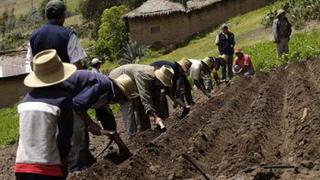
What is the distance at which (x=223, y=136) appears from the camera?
875cm

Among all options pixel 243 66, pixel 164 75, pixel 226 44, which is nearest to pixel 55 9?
pixel 164 75

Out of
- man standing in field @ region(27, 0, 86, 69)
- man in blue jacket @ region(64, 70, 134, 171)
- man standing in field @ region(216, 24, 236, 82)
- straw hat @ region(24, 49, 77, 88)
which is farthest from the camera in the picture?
man standing in field @ region(216, 24, 236, 82)

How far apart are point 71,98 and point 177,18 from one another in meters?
30.2

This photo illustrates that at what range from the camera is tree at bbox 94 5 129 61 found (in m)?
36.0

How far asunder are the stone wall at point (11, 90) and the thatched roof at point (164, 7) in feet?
22.9

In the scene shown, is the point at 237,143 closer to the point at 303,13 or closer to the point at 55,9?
the point at 55,9

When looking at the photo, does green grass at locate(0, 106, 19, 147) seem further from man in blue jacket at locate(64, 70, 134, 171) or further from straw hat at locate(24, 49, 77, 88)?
straw hat at locate(24, 49, 77, 88)

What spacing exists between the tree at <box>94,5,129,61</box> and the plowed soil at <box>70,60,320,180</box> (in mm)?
24842

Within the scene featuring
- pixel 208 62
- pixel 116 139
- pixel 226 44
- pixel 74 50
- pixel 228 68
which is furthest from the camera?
pixel 228 68

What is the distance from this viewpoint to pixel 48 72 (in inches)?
214

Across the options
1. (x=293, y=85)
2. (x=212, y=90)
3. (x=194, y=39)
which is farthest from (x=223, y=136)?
(x=194, y=39)

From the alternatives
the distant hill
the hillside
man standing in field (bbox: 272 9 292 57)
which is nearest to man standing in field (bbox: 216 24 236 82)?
man standing in field (bbox: 272 9 292 57)

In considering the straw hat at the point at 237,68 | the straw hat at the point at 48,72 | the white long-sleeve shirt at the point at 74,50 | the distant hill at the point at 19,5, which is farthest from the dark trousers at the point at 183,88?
the distant hill at the point at 19,5

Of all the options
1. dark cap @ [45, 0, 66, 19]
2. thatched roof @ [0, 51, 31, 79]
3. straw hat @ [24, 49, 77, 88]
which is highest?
dark cap @ [45, 0, 66, 19]
